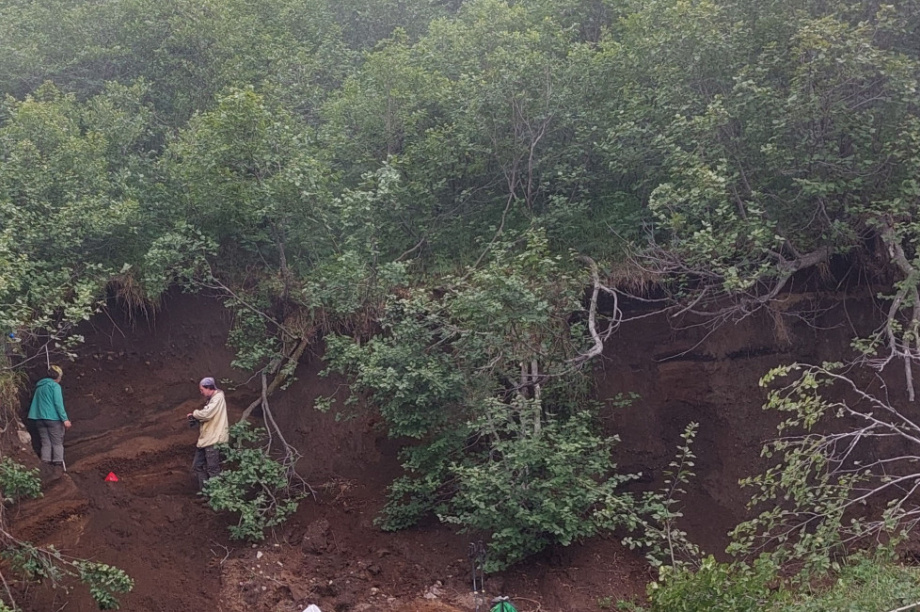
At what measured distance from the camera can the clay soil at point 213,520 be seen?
7.89m

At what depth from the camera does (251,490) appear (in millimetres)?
8898

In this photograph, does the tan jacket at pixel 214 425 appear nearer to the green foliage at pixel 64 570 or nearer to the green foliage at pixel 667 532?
the green foliage at pixel 64 570

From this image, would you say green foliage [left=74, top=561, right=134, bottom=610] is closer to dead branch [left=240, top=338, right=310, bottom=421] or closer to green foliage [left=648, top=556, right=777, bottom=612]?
dead branch [left=240, top=338, right=310, bottom=421]

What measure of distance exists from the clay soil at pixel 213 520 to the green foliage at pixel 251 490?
0.21 metres

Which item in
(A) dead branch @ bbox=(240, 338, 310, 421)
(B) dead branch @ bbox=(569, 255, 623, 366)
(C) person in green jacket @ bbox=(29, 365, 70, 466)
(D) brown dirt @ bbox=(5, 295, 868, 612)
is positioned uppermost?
(B) dead branch @ bbox=(569, 255, 623, 366)

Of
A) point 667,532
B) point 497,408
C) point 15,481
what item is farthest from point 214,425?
point 667,532

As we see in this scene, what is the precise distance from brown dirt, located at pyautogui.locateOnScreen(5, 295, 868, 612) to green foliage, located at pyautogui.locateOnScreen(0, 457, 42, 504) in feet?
1.42

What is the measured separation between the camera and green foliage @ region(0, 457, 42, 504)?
7379mm

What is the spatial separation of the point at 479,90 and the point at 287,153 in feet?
7.21

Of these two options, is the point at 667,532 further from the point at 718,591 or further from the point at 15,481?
the point at 15,481

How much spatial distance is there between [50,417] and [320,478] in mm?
2707

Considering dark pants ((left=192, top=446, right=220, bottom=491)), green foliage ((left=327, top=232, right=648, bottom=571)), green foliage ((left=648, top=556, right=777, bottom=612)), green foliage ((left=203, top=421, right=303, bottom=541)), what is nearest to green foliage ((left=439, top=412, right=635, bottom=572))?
green foliage ((left=327, top=232, right=648, bottom=571))

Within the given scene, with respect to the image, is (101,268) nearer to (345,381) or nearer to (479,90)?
(345,381)

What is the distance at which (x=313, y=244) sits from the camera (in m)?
9.72
